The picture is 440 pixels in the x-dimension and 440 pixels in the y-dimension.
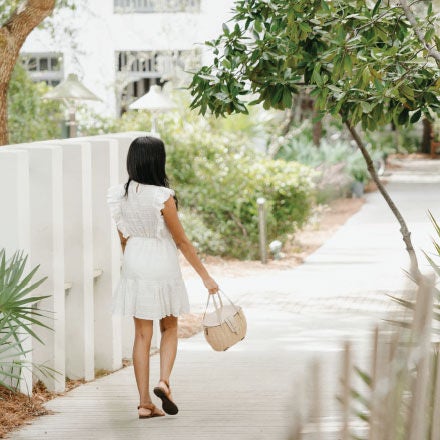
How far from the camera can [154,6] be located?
92.4ft

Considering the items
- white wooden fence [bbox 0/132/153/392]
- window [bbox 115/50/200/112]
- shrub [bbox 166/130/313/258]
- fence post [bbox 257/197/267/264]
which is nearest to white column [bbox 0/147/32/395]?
white wooden fence [bbox 0/132/153/392]

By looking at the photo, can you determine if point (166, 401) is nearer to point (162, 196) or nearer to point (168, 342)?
point (168, 342)

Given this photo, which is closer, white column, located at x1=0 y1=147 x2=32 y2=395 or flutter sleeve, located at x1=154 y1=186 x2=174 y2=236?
flutter sleeve, located at x1=154 y1=186 x2=174 y2=236

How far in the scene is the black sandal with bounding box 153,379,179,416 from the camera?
21.6ft

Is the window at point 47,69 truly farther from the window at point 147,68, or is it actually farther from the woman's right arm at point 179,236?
the woman's right arm at point 179,236

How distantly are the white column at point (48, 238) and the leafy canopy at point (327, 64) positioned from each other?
1099 mm

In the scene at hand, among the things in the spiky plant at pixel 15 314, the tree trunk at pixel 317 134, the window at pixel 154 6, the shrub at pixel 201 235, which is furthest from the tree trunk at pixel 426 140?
the spiky plant at pixel 15 314

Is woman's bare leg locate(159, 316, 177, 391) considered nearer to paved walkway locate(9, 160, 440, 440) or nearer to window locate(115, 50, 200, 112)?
paved walkway locate(9, 160, 440, 440)

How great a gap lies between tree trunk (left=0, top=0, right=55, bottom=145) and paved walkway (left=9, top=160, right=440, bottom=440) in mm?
3068

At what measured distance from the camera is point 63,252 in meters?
7.34

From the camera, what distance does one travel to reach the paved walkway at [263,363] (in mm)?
6422

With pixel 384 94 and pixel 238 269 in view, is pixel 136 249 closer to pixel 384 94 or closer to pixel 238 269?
pixel 384 94

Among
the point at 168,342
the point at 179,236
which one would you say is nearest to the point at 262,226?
the point at 168,342

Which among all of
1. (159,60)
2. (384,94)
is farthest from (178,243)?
(159,60)
